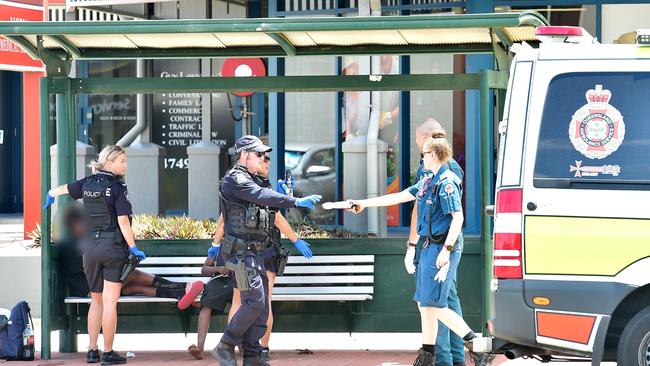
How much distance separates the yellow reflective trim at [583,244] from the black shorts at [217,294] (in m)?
3.23

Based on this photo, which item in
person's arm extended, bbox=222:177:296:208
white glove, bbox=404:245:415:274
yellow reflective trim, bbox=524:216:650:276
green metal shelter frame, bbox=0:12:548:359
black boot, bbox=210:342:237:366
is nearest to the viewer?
yellow reflective trim, bbox=524:216:650:276

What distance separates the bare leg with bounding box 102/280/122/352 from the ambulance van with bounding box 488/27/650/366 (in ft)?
11.8

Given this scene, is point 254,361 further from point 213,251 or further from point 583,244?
point 583,244

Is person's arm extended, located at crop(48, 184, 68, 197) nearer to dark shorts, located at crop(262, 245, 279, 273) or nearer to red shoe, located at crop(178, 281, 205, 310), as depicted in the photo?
red shoe, located at crop(178, 281, 205, 310)

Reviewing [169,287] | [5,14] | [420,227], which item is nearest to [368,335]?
[169,287]

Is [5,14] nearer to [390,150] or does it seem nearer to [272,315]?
[390,150]

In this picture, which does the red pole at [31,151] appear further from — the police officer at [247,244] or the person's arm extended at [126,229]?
the police officer at [247,244]

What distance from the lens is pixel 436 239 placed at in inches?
348

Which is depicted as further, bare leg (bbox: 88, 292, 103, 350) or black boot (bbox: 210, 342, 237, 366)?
bare leg (bbox: 88, 292, 103, 350)

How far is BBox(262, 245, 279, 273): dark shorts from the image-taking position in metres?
9.74

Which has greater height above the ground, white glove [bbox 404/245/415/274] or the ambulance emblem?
the ambulance emblem

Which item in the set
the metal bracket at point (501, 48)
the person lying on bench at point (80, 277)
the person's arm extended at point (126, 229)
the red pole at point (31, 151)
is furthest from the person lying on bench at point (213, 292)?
the red pole at point (31, 151)

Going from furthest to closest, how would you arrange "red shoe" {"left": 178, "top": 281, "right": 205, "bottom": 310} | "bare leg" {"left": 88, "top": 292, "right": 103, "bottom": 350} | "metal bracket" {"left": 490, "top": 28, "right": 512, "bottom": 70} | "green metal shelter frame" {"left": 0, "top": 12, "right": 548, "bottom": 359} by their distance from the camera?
"red shoe" {"left": 178, "top": 281, "right": 205, "bottom": 310} → "bare leg" {"left": 88, "top": 292, "right": 103, "bottom": 350} → "metal bracket" {"left": 490, "top": 28, "right": 512, "bottom": 70} → "green metal shelter frame" {"left": 0, "top": 12, "right": 548, "bottom": 359}

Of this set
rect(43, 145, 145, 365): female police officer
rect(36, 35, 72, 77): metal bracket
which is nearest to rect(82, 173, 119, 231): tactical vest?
rect(43, 145, 145, 365): female police officer
